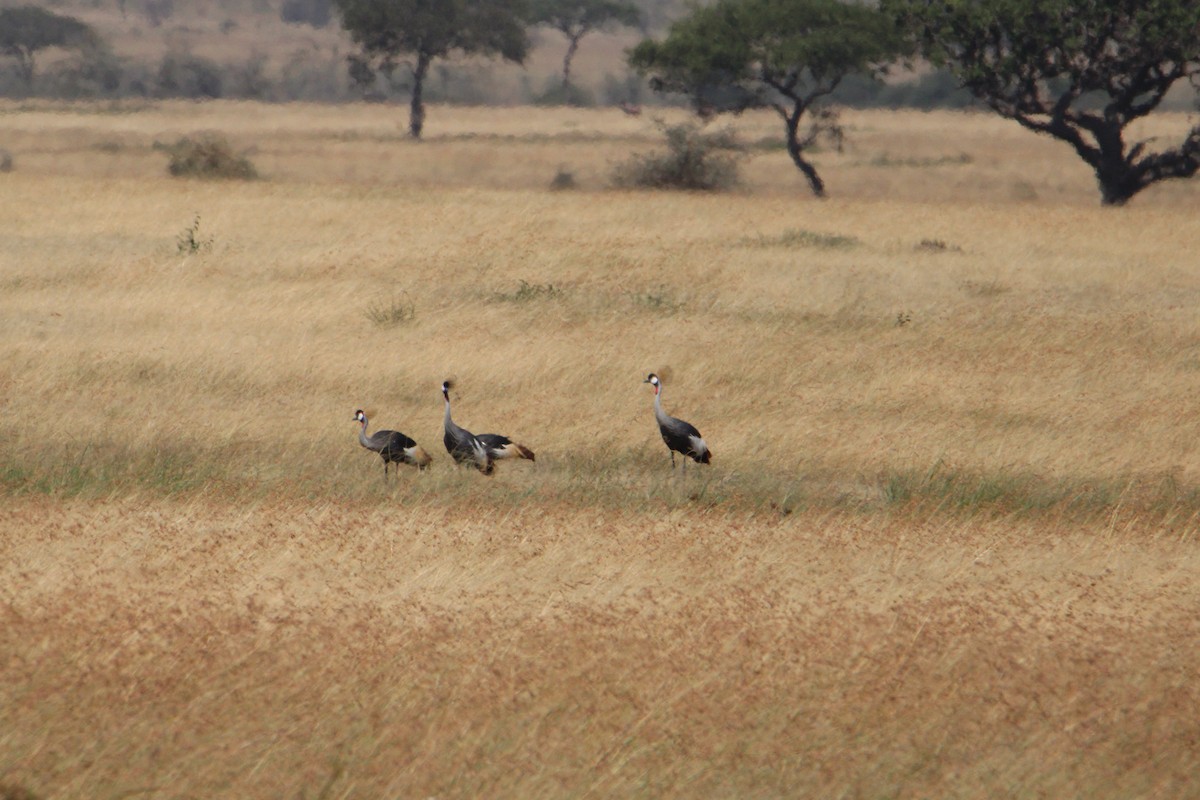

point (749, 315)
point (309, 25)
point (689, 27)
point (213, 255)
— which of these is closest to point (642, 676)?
point (749, 315)

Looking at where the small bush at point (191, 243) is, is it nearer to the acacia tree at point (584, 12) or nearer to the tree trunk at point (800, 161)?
the tree trunk at point (800, 161)

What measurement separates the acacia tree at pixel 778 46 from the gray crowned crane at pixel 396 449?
2832 cm

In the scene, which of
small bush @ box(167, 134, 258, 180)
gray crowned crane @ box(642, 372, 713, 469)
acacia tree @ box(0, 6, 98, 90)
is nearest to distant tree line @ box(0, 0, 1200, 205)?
small bush @ box(167, 134, 258, 180)

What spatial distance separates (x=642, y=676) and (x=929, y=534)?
128 inches

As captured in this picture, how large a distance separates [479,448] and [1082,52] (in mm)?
28455

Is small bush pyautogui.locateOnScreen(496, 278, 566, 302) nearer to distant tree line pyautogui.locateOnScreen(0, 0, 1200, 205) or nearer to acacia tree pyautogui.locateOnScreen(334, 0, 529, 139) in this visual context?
distant tree line pyautogui.locateOnScreen(0, 0, 1200, 205)

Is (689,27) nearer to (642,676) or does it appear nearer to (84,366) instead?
(84,366)

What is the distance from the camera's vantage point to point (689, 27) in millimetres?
40844

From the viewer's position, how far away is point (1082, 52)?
3569cm

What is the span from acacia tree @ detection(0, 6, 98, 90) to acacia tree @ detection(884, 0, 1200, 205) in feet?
221

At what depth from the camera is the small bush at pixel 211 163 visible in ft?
126

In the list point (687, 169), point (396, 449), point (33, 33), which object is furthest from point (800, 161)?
point (33, 33)

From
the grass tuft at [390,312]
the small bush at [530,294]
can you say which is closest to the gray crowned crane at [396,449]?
the grass tuft at [390,312]

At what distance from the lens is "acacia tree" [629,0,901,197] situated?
3888cm
